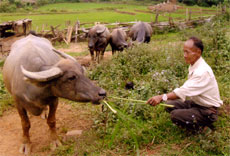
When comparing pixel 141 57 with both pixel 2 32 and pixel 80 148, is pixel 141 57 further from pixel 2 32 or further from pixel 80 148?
pixel 2 32

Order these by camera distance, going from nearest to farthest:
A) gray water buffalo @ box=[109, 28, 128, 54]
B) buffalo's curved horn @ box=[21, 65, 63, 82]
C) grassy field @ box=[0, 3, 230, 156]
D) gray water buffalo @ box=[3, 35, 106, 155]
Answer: buffalo's curved horn @ box=[21, 65, 63, 82]
gray water buffalo @ box=[3, 35, 106, 155]
grassy field @ box=[0, 3, 230, 156]
gray water buffalo @ box=[109, 28, 128, 54]

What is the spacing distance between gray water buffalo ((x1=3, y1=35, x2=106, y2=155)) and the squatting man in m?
0.87

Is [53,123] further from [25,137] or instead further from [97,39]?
[97,39]

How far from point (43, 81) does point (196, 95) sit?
1.83 m

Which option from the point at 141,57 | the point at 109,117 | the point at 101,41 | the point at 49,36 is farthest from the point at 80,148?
the point at 49,36

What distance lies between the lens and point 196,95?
2736 mm

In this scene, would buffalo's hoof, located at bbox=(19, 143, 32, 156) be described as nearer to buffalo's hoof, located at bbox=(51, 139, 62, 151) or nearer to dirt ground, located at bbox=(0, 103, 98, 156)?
dirt ground, located at bbox=(0, 103, 98, 156)

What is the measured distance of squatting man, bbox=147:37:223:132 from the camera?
2703 mm

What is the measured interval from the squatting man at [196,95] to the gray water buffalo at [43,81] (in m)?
0.87

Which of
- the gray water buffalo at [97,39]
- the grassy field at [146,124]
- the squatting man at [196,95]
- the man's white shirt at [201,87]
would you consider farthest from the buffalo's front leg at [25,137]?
the gray water buffalo at [97,39]

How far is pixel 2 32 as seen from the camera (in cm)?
1008

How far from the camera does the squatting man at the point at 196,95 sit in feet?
8.87

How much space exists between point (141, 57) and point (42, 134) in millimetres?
3039

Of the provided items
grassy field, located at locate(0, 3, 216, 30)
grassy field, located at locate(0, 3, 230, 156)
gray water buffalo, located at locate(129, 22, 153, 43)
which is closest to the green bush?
grassy field, located at locate(0, 3, 230, 156)
